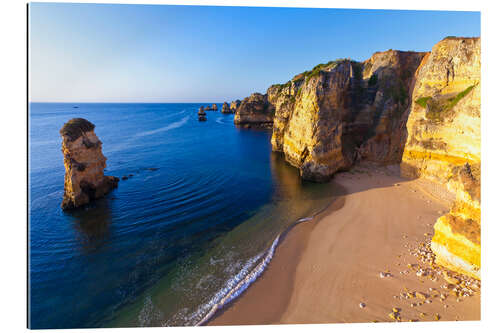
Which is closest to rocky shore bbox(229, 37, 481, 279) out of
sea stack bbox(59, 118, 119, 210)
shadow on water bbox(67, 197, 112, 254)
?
shadow on water bbox(67, 197, 112, 254)

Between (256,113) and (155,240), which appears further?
(256,113)

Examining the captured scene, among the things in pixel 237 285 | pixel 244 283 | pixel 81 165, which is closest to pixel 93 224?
pixel 81 165

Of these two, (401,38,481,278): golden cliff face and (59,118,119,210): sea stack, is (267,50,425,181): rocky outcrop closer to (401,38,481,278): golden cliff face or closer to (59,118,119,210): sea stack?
(401,38,481,278): golden cliff face

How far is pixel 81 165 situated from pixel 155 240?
829 centimetres

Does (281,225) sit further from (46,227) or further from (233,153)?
(233,153)

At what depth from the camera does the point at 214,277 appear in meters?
7.71

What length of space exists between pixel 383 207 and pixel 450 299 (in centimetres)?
685

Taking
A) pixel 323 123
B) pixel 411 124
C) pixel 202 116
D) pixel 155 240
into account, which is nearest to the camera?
pixel 155 240

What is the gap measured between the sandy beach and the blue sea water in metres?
0.85

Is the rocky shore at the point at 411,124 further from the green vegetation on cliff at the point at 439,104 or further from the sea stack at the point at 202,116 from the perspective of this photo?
the sea stack at the point at 202,116

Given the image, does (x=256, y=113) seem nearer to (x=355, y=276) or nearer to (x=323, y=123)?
(x=323, y=123)

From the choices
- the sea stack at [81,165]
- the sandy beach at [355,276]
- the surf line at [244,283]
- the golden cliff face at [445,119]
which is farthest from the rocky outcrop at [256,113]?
the surf line at [244,283]

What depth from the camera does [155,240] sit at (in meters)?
9.80
